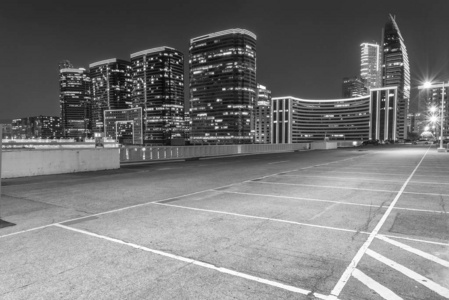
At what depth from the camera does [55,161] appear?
52.1 ft

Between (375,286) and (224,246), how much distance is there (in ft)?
7.36

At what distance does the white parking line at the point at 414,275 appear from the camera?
3.51 metres

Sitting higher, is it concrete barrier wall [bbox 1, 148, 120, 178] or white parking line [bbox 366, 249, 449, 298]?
concrete barrier wall [bbox 1, 148, 120, 178]

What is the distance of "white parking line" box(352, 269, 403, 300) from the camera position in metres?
3.38

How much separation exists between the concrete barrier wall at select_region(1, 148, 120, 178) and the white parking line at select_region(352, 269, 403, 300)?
605 inches

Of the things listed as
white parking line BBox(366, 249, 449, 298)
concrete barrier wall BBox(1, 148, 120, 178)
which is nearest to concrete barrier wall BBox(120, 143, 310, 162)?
concrete barrier wall BBox(1, 148, 120, 178)

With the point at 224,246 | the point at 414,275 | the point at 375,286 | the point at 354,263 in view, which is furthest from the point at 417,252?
the point at 224,246

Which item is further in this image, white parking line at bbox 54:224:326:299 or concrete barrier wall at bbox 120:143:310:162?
concrete barrier wall at bbox 120:143:310:162

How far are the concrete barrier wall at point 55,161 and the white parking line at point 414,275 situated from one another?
→ 15.4 meters

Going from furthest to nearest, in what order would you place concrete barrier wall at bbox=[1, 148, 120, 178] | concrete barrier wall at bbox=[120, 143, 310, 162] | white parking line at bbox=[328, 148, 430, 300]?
concrete barrier wall at bbox=[120, 143, 310, 162], concrete barrier wall at bbox=[1, 148, 120, 178], white parking line at bbox=[328, 148, 430, 300]

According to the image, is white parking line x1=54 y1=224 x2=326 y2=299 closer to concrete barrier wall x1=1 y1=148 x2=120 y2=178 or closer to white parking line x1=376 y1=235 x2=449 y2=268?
white parking line x1=376 y1=235 x2=449 y2=268

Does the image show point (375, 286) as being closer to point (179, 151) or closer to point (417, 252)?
point (417, 252)

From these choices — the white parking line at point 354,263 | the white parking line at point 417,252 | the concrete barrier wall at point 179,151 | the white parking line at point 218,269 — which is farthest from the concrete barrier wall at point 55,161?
the white parking line at point 417,252

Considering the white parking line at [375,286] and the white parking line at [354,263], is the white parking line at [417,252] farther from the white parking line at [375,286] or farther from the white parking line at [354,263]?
the white parking line at [375,286]
